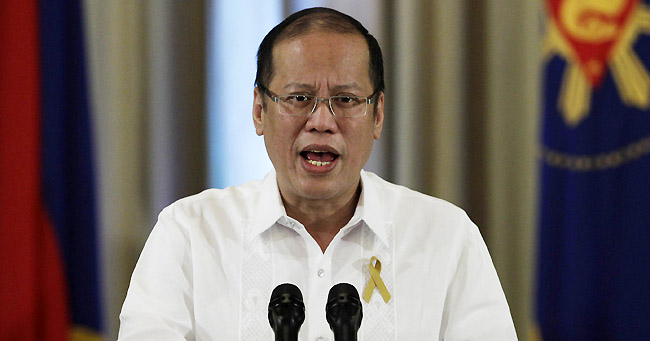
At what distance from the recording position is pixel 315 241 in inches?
70.3

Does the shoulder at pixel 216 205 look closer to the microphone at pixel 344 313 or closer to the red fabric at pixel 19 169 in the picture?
the microphone at pixel 344 313

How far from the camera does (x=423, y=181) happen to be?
3.23m

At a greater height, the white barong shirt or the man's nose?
the man's nose

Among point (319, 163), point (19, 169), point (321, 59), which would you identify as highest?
point (321, 59)

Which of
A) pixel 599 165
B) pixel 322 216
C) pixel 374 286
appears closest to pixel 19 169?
pixel 322 216

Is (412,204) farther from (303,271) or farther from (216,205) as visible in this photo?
(216,205)

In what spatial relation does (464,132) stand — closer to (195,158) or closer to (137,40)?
(195,158)

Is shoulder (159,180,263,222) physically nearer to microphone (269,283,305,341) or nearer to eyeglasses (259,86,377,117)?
eyeglasses (259,86,377,117)

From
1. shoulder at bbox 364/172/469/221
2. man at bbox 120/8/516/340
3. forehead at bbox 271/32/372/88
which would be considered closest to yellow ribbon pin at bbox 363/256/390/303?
man at bbox 120/8/516/340

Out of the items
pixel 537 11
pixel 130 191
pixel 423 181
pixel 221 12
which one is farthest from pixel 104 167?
pixel 537 11

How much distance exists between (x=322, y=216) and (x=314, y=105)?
0.33m

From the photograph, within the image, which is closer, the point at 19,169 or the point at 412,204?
the point at 412,204

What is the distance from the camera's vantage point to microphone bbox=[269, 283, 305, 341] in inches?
40.3

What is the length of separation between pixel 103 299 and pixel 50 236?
0.37m
